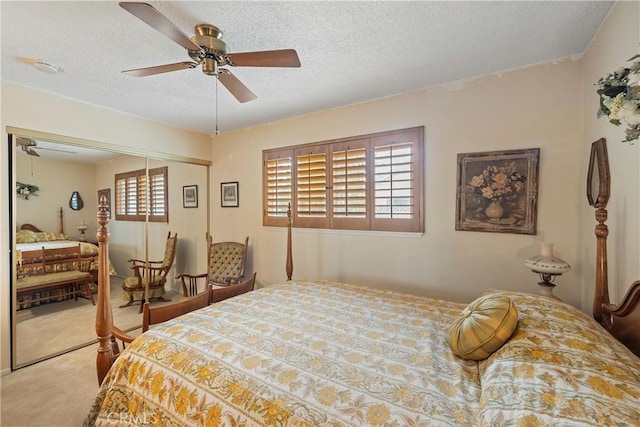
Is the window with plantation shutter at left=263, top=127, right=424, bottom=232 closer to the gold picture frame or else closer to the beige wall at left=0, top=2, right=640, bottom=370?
the beige wall at left=0, top=2, right=640, bottom=370

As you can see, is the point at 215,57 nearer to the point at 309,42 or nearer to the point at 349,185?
the point at 309,42

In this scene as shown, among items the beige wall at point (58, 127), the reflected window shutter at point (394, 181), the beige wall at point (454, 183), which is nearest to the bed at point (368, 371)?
the beige wall at point (454, 183)

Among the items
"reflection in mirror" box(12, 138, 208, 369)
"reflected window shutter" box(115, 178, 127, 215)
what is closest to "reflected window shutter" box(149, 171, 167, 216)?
"reflection in mirror" box(12, 138, 208, 369)

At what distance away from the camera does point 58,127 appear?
281cm

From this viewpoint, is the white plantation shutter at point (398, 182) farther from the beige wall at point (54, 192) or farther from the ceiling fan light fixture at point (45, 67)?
the beige wall at point (54, 192)

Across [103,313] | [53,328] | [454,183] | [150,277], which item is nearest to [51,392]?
[53,328]

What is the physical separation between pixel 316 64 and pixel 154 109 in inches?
84.7

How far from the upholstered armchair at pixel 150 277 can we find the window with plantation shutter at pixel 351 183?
4.50 feet

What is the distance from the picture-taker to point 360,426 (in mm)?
929

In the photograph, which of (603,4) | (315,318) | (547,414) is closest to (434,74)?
(603,4)

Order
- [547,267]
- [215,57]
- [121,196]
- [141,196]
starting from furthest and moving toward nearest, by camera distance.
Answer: [141,196], [121,196], [547,267], [215,57]

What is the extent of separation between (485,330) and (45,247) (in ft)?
12.7

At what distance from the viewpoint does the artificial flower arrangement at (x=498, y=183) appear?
2.33m

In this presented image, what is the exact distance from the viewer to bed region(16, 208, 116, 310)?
2.60 m
